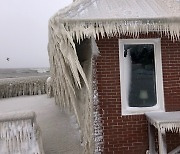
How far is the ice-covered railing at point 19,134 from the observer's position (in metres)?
4.78

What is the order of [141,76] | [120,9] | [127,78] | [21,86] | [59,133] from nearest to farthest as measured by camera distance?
[120,9]
[127,78]
[141,76]
[59,133]
[21,86]

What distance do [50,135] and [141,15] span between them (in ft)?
11.0

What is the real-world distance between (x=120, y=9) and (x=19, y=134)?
2.77m

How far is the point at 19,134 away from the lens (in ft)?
15.9

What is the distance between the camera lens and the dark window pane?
5.68 meters

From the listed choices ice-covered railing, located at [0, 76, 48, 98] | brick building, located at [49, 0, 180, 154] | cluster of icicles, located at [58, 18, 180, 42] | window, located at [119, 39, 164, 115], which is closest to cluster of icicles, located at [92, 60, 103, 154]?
brick building, located at [49, 0, 180, 154]

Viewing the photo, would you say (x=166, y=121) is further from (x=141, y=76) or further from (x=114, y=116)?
(x=141, y=76)

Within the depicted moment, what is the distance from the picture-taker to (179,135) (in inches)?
223

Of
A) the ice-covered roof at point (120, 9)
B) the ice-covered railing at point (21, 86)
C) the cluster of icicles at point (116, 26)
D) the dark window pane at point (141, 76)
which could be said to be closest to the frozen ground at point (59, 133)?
the dark window pane at point (141, 76)

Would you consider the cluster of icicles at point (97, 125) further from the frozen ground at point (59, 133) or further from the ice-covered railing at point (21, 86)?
the ice-covered railing at point (21, 86)

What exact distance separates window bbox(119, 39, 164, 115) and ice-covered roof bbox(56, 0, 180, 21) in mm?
613

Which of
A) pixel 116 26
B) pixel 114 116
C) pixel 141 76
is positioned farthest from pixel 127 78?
pixel 116 26

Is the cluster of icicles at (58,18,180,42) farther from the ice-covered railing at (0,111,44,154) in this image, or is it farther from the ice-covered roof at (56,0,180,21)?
the ice-covered railing at (0,111,44,154)

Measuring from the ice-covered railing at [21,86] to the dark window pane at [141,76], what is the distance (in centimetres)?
957
